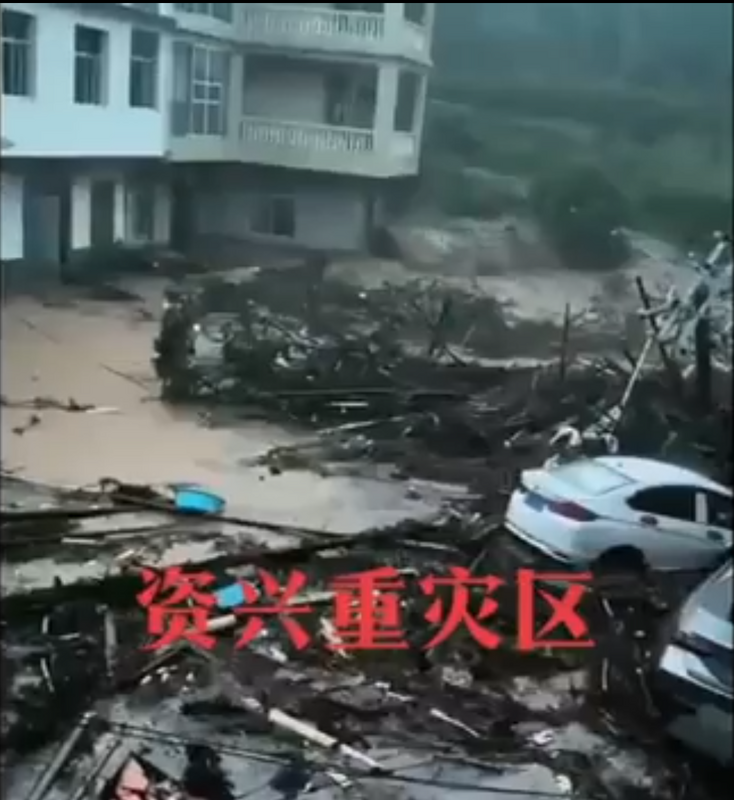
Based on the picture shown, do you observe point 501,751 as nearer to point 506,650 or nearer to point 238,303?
point 506,650

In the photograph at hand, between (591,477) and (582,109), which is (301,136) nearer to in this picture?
(582,109)

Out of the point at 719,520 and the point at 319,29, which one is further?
the point at 719,520

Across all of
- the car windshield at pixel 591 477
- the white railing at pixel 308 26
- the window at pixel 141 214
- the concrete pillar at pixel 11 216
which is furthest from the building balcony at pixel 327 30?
the car windshield at pixel 591 477

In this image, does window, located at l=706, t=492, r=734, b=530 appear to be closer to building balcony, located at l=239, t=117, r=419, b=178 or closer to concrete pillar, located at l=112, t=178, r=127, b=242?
building balcony, located at l=239, t=117, r=419, b=178

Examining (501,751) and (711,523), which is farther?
(711,523)

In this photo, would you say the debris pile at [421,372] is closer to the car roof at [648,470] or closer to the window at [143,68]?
the car roof at [648,470]

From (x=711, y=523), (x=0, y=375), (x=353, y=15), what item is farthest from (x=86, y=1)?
(x=711, y=523)

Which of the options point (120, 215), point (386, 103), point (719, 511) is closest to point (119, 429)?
point (120, 215)
